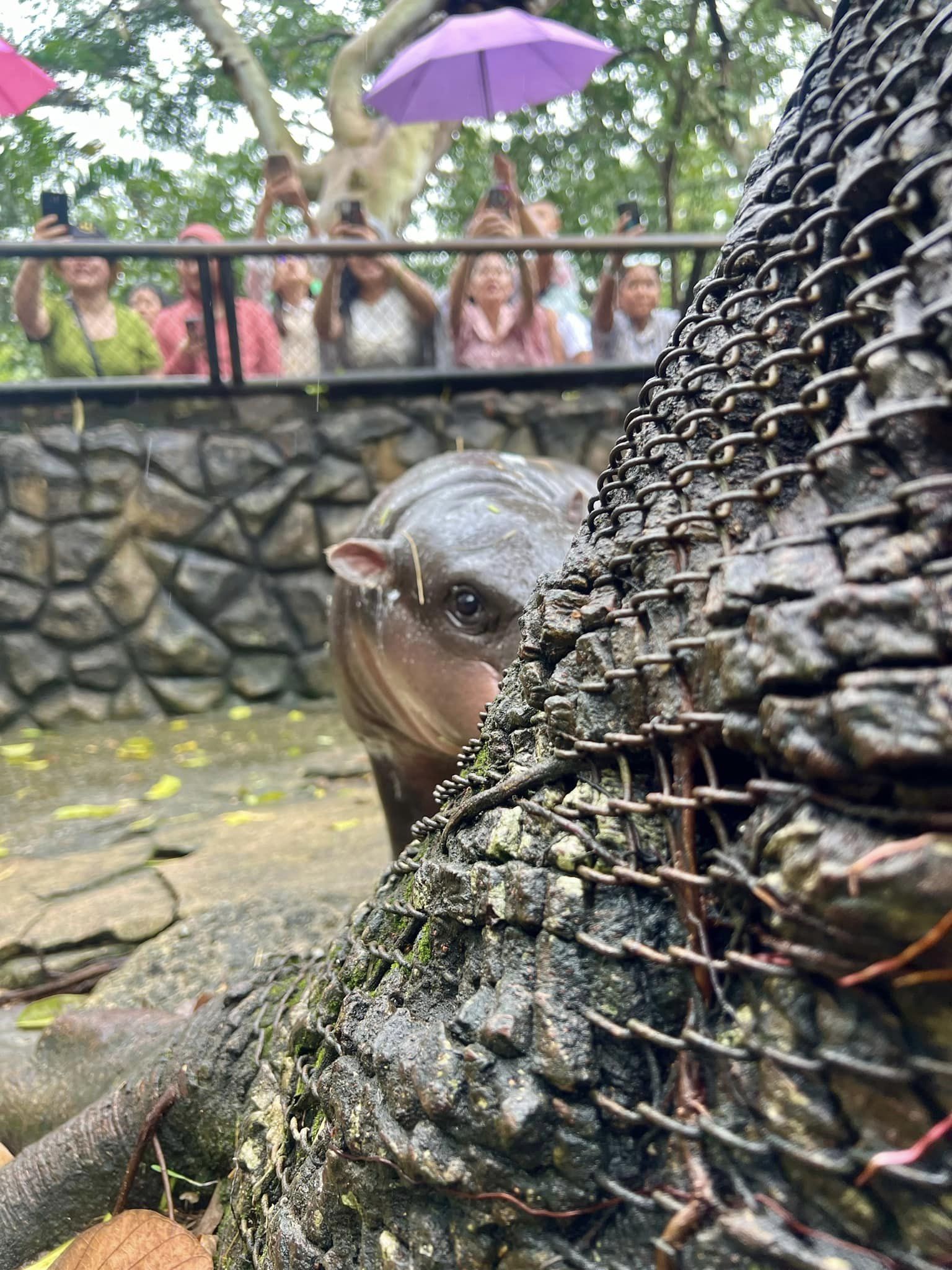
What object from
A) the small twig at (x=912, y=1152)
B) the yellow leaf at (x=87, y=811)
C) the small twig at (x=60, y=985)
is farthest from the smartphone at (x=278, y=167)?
the small twig at (x=912, y=1152)

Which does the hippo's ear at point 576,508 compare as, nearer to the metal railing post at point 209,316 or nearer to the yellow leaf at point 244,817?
the yellow leaf at point 244,817

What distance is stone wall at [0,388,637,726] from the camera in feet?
17.8

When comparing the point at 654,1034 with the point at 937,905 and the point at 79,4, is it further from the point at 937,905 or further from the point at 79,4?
the point at 79,4

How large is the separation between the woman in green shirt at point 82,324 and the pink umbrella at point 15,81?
654 millimetres

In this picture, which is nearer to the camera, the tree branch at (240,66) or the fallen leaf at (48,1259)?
the fallen leaf at (48,1259)

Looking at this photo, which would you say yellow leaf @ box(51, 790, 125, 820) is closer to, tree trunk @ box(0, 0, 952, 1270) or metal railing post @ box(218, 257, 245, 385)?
metal railing post @ box(218, 257, 245, 385)

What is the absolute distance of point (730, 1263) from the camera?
698 mm

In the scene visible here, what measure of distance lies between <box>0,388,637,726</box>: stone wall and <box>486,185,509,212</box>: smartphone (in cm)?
123

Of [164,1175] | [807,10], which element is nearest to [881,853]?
[164,1175]

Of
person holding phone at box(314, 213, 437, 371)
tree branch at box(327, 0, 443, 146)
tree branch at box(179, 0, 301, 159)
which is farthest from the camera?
tree branch at box(179, 0, 301, 159)

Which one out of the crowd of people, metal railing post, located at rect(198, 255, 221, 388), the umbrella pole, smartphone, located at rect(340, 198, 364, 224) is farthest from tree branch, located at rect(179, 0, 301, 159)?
metal railing post, located at rect(198, 255, 221, 388)

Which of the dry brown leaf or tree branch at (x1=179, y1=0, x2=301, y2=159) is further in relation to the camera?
tree branch at (x1=179, y1=0, x2=301, y2=159)

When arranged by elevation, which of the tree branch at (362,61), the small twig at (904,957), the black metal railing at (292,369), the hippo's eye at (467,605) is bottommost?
the small twig at (904,957)

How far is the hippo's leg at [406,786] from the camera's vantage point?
2812 mm
